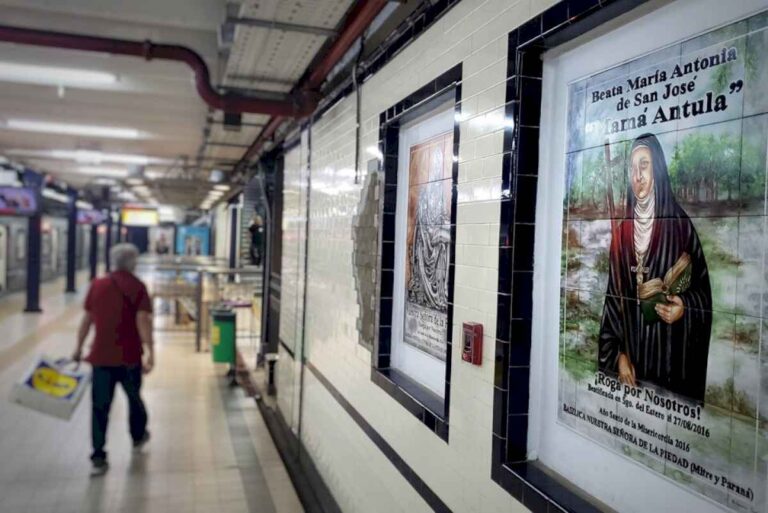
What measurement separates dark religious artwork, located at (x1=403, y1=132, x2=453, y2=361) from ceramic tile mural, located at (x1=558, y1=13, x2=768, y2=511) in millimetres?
817

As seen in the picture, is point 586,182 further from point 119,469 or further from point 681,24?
point 119,469

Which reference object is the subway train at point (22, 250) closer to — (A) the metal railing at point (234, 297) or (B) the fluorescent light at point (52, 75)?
(A) the metal railing at point (234, 297)

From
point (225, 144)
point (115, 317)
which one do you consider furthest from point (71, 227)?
point (115, 317)

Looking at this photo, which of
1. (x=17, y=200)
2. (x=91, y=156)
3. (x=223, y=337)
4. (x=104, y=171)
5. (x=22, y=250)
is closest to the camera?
(x=223, y=337)

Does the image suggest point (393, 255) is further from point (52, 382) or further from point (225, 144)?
point (225, 144)

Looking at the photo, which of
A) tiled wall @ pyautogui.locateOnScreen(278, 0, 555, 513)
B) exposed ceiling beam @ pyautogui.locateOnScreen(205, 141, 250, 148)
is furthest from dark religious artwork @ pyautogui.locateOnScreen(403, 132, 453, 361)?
exposed ceiling beam @ pyautogui.locateOnScreen(205, 141, 250, 148)

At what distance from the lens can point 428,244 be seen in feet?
8.90

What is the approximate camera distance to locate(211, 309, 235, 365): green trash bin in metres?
7.15

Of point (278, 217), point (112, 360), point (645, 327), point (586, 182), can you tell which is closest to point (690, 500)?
point (645, 327)

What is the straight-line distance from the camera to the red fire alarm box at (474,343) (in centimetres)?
202

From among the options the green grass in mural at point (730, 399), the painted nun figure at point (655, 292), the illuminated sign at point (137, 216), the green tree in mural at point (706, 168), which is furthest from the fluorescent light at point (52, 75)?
the illuminated sign at point (137, 216)

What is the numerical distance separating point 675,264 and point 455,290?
933 millimetres

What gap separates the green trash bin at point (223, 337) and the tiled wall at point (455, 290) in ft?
9.24

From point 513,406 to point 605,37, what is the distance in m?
1.08
